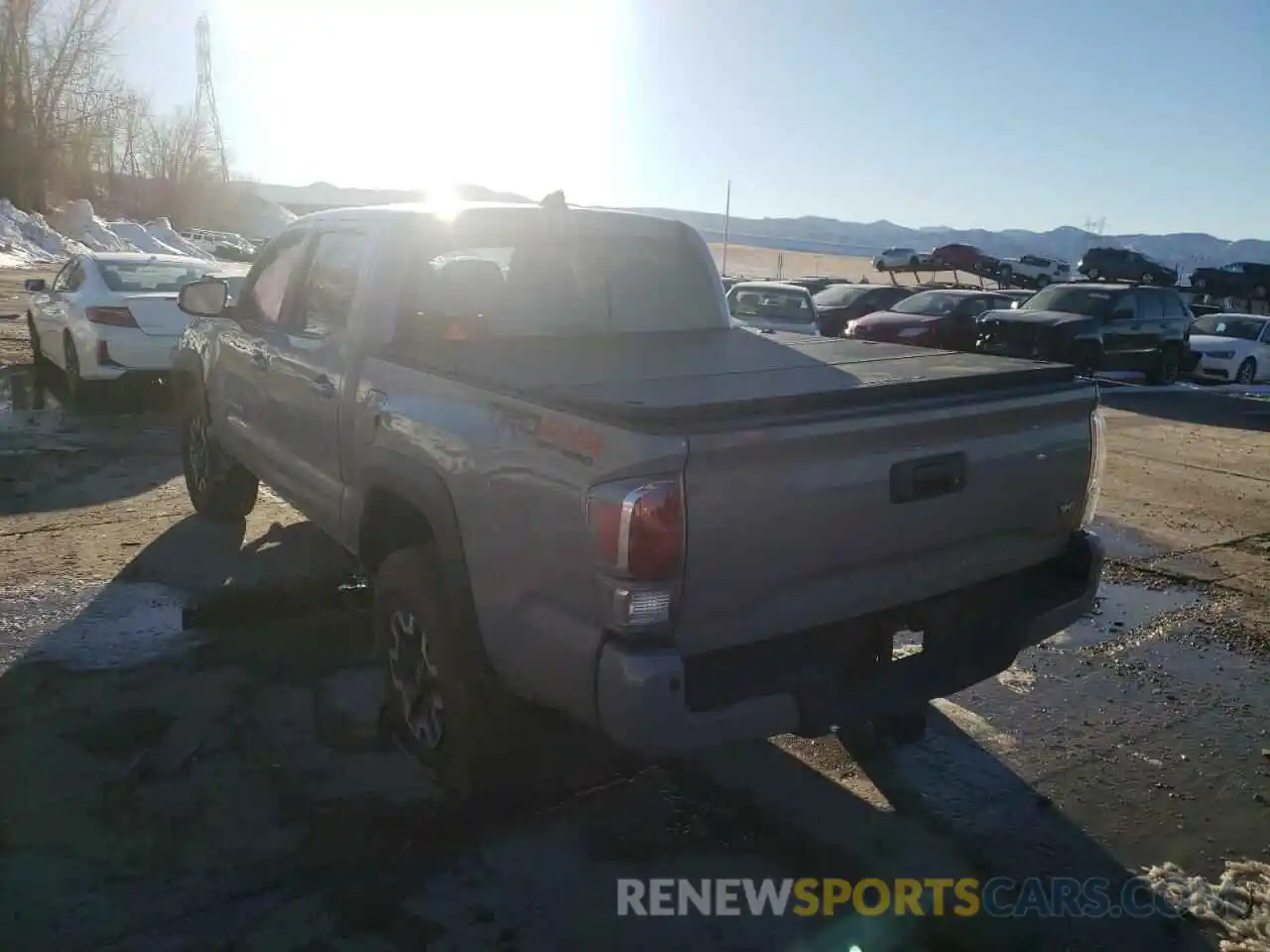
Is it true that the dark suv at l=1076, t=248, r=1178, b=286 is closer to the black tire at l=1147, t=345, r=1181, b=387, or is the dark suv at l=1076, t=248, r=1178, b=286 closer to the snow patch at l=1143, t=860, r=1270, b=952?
the black tire at l=1147, t=345, r=1181, b=387

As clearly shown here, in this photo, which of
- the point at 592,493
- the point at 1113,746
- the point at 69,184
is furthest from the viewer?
the point at 69,184

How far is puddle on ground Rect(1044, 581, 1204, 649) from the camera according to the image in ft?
17.8

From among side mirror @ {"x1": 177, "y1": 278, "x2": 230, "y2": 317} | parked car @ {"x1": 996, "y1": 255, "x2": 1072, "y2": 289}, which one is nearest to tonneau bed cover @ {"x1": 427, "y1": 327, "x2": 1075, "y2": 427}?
side mirror @ {"x1": 177, "y1": 278, "x2": 230, "y2": 317}

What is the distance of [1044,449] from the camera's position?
3367 millimetres

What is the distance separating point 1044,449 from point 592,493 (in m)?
1.67

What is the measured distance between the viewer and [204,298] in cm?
544

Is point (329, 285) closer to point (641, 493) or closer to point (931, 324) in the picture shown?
point (641, 493)

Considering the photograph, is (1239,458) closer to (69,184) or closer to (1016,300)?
(1016,300)

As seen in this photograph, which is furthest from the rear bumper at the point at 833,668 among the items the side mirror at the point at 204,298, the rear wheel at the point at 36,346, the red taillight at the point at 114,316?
the rear wheel at the point at 36,346

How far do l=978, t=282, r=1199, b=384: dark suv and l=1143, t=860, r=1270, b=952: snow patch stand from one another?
539 inches

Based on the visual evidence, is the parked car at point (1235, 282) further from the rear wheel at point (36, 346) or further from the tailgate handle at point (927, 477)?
the tailgate handle at point (927, 477)

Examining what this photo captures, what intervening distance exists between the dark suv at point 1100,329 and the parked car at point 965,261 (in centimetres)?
2176

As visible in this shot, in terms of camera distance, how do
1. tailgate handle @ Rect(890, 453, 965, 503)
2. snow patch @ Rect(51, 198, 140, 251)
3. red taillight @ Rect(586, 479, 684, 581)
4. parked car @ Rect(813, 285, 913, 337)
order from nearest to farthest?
1. red taillight @ Rect(586, 479, 684, 581)
2. tailgate handle @ Rect(890, 453, 965, 503)
3. parked car @ Rect(813, 285, 913, 337)
4. snow patch @ Rect(51, 198, 140, 251)

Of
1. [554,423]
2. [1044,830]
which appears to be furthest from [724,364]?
[1044,830]
